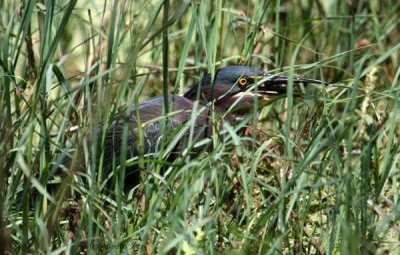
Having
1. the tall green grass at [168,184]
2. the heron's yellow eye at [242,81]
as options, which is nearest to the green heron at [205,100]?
the heron's yellow eye at [242,81]

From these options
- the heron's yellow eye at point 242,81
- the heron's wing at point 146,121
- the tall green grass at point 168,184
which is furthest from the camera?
the heron's yellow eye at point 242,81

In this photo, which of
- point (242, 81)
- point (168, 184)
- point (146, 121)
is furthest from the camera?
point (242, 81)

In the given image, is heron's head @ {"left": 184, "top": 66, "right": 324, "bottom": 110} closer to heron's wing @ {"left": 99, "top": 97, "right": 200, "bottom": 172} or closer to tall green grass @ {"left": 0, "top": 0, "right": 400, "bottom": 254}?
heron's wing @ {"left": 99, "top": 97, "right": 200, "bottom": 172}

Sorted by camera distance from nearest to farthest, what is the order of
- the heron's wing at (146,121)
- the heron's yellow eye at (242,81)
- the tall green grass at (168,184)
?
1. the tall green grass at (168,184)
2. the heron's wing at (146,121)
3. the heron's yellow eye at (242,81)

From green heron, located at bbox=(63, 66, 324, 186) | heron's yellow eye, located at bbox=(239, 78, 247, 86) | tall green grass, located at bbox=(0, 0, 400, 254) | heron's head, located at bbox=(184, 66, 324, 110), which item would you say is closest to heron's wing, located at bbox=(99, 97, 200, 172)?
green heron, located at bbox=(63, 66, 324, 186)

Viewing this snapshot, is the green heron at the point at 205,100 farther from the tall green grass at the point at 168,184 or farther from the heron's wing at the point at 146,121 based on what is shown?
the tall green grass at the point at 168,184

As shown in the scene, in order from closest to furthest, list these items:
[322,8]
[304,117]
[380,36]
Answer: [304,117] → [380,36] → [322,8]

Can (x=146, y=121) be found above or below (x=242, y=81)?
below

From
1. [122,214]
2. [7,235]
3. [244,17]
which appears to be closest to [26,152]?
[122,214]

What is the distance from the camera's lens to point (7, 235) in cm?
279

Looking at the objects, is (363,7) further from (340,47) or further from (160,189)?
(160,189)

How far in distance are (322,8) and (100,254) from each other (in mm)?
2947

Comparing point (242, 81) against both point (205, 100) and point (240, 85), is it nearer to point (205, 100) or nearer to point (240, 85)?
point (240, 85)

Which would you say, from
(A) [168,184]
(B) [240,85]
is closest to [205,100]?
(B) [240,85]
